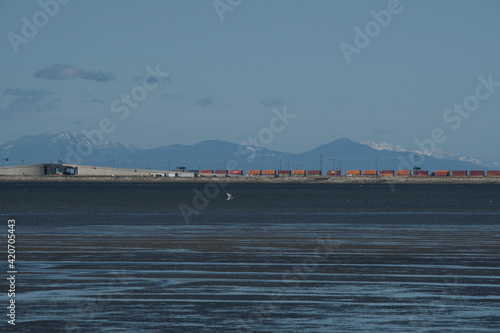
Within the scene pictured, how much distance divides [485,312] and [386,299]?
2.53 meters

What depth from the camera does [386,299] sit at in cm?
1905

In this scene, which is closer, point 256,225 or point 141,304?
point 141,304

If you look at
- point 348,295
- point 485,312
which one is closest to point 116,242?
point 348,295

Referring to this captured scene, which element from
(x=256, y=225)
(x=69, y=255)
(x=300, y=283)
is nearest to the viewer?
(x=300, y=283)

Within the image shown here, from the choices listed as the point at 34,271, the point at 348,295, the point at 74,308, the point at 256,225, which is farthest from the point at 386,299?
the point at 256,225

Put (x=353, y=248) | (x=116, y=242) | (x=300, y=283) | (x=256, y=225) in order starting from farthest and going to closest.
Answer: (x=256, y=225)
(x=116, y=242)
(x=353, y=248)
(x=300, y=283)

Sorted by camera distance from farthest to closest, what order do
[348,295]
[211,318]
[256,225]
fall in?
1. [256,225]
2. [348,295]
3. [211,318]

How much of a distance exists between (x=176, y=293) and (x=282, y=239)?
17.0m

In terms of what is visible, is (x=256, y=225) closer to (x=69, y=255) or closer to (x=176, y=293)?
(x=69, y=255)

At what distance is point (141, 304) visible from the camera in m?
18.4

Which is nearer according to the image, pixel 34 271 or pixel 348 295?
pixel 348 295

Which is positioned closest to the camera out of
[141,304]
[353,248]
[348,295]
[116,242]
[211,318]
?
[211,318]

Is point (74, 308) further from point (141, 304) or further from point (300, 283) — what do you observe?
point (300, 283)

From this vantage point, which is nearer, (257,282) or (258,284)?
(258,284)
